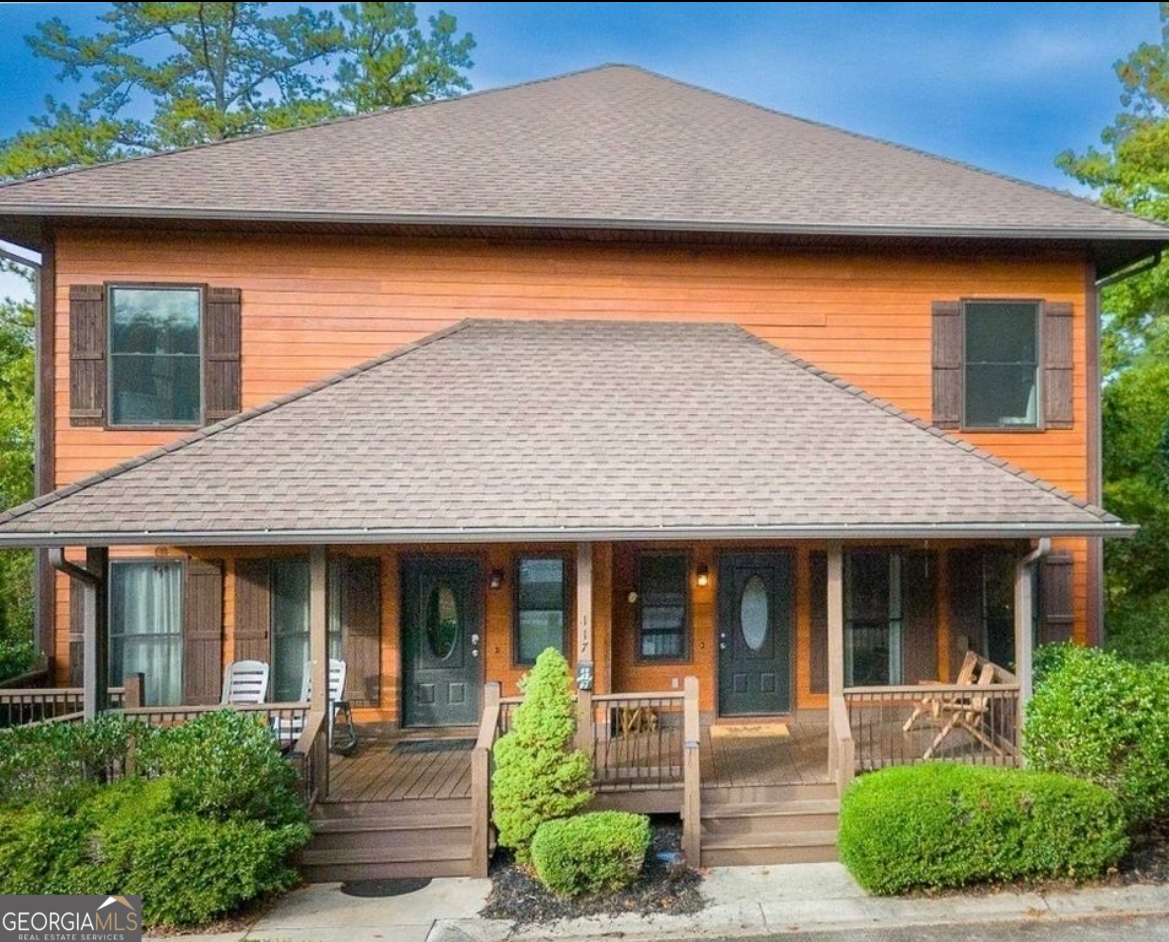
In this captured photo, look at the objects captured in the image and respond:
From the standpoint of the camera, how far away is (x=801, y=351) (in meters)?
8.21

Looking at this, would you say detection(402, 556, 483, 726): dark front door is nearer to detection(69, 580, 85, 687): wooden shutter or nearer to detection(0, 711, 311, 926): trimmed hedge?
detection(0, 711, 311, 926): trimmed hedge

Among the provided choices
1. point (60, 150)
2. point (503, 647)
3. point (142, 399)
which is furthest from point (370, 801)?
point (60, 150)

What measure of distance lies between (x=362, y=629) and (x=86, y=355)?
4.12 m

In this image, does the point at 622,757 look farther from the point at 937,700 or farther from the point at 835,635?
the point at 937,700

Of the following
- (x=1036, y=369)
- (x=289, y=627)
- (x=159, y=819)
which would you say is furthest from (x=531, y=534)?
(x=1036, y=369)

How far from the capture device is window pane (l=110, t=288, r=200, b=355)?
7.57 m

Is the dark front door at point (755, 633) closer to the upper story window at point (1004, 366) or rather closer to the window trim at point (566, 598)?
the window trim at point (566, 598)

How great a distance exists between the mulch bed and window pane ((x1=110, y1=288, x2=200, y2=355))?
6210 mm

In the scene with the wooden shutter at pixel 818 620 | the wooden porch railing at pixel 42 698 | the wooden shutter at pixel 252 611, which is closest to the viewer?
the wooden porch railing at pixel 42 698

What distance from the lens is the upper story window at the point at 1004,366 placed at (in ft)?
26.7

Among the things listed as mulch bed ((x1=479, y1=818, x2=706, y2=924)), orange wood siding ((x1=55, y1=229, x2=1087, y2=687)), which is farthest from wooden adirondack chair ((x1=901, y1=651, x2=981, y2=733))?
mulch bed ((x1=479, y1=818, x2=706, y2=924))

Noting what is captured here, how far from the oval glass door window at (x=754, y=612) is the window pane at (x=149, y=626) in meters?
6.05

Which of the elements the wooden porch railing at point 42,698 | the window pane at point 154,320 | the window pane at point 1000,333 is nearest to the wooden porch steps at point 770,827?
the wooden porch railing at point 42,698

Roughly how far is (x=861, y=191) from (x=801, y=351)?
7.22 ft
